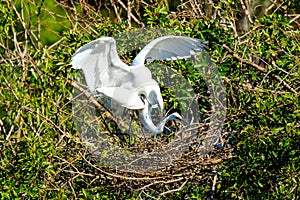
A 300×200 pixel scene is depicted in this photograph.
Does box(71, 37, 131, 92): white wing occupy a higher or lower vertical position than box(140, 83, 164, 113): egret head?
higher

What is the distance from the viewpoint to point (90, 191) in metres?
2.56

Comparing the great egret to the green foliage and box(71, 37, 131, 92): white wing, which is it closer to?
box(71, 37, 131, 92): white wing

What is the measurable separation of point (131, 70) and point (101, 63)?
0.31 ft

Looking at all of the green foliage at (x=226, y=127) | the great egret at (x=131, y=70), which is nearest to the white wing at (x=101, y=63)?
the great egret at (x=131, y=70)

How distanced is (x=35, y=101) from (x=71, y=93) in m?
0.13

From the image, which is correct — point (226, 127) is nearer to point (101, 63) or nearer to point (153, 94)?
point (153, 94)

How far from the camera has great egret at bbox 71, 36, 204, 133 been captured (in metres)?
2.38

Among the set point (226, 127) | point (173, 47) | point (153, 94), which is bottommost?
point (226, 127)

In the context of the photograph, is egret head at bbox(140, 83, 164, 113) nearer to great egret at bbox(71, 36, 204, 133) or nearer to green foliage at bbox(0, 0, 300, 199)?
great egret at bbox(71, 36, 204, 133)

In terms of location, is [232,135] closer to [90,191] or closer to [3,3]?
[90,191]

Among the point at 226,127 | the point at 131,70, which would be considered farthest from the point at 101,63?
the point at 226,127

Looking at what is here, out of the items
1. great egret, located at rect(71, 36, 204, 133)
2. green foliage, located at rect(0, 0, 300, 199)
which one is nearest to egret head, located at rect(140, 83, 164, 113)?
great egret, located at rect(71, 36, 204, 133)

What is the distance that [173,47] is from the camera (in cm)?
240

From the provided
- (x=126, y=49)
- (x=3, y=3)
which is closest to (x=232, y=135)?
(x=126, y=49)
